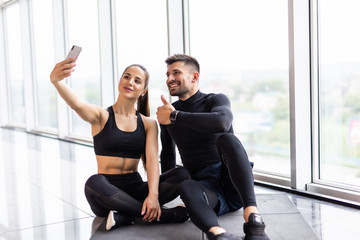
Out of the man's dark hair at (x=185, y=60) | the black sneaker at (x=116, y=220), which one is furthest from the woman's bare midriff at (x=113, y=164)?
the man's dark hair at (x=185, y=60)

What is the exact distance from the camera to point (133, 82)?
2.32 meters

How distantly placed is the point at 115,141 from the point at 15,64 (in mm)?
7676

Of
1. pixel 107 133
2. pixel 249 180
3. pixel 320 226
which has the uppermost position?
pixel 107 133

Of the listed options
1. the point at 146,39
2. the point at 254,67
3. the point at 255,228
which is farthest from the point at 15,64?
the point at 255,228

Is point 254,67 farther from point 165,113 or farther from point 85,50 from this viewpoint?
point 85,50

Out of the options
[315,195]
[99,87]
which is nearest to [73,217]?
[315,195]

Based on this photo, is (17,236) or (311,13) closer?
(17,236)

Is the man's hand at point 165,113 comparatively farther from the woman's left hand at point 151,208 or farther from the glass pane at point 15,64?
the glass pane at point 15,64

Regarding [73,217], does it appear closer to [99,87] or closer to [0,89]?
[99,87]

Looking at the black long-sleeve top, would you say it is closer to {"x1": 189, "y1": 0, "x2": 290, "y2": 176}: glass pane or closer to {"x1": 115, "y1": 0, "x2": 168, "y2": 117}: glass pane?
{"x1": 189, "y1": 0, "x2": 290, "y2": 176}: glass pane

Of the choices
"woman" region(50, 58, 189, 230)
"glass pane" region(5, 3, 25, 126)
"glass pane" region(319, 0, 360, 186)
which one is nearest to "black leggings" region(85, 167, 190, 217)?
"woman" region(50, 58, 189, 230)

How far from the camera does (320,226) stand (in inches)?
86.3

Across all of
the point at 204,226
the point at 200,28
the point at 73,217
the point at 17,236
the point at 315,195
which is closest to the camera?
the point at 204,226

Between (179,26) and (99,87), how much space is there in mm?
2133
